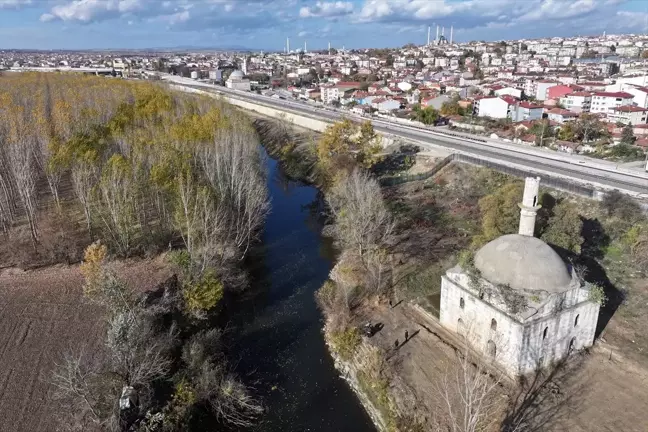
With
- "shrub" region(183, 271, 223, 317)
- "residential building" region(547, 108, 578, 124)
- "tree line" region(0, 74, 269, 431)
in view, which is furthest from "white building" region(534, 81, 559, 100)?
"shrub" region(183, 271, 223, 317)

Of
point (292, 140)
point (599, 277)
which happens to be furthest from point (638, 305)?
point (292, 140)

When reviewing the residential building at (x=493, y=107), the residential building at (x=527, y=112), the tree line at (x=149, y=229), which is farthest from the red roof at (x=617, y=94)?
the tree line at (x=149, y=229)

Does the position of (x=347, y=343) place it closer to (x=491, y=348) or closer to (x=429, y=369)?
(x=429, y=369)

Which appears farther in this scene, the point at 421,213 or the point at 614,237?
the point at 421,213

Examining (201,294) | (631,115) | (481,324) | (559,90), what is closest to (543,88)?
(559,90)

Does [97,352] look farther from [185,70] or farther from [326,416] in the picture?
[185,70]

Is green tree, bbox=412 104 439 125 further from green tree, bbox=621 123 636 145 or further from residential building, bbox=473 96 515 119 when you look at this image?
green tree, bbox=621 123 636 145

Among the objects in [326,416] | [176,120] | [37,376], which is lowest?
[326,416]
